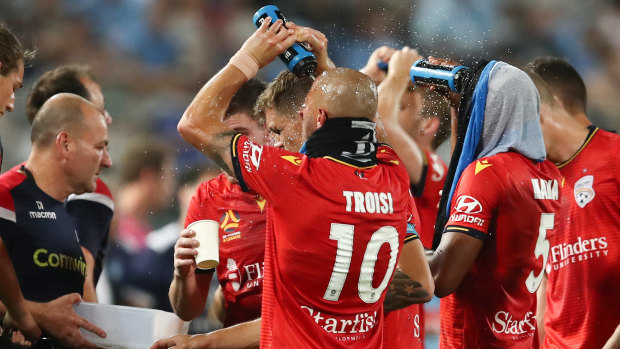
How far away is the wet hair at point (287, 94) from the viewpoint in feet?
10.2

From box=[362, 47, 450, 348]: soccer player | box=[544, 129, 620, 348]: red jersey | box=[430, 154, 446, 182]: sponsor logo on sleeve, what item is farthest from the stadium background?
box=[544, 129, 620, 348]: red jersey

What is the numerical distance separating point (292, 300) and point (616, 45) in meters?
9.04

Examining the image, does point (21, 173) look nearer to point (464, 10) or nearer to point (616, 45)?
point (464, 10)

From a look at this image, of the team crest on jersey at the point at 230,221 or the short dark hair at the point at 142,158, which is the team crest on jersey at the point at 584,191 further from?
the short dark hair at the point at 142,158

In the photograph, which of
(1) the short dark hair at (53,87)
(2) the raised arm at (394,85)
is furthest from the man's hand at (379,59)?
A: (1) the short dark hair at (53,87)

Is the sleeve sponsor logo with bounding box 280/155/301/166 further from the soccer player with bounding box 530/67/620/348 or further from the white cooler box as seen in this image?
the soccer player with bounding box 530/67/620/348

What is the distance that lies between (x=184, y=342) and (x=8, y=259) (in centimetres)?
129

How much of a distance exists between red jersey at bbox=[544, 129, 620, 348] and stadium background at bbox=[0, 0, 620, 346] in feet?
15.5

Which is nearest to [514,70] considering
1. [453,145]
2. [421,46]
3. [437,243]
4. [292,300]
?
[453,145]

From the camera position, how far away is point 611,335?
12.5 feet

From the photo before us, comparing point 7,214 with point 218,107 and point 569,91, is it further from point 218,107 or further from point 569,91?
point 569,91

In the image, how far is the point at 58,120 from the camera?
3904mm

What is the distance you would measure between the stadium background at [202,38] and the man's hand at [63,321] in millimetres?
4992

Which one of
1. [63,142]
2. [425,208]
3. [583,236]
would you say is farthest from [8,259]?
[583,236]
